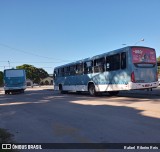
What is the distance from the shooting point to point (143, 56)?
19594 mm

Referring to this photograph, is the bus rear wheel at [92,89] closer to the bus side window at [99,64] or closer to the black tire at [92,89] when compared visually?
the black tire at [92,89]

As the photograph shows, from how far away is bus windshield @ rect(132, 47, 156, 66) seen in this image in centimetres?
1912

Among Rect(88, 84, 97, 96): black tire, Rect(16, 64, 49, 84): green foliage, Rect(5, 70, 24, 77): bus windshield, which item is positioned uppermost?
Rect(16, 64, 49, 84): green foliage

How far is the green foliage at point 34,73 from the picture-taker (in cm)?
12150

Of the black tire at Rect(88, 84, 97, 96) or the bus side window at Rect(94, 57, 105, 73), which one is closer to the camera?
the bus side window at Rect(94, 57, 105, 73)

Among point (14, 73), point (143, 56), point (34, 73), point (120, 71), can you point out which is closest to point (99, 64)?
point (120, 71)

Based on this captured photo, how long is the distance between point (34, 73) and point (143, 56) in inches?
4274

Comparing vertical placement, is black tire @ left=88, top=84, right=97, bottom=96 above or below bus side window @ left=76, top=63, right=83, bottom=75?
below

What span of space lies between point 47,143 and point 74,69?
68.3 feet

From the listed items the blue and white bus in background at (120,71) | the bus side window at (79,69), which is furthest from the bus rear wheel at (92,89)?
the bus side window at (79,69)

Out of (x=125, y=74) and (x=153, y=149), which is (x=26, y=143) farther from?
(x=125, y=74)

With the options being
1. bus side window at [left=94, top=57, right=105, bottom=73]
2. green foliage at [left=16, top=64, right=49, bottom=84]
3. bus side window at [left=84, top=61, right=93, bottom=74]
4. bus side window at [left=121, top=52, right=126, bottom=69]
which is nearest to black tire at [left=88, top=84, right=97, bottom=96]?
bus side window at [left=84, top=61, right=93, bottom=74]

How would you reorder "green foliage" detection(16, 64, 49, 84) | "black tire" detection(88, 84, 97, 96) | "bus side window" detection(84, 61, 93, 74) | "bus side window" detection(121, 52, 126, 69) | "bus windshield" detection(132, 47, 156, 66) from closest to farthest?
"bus windshield" detection(132, 47, 156, 66) → "bus side window" detection(121, 52, 126, 69) → "black tire" detection(88, 84, 97, 96) → "bus side window" detection(84, 61, 93, 74) → "green foliage" detection(16, 64, 49, 84)

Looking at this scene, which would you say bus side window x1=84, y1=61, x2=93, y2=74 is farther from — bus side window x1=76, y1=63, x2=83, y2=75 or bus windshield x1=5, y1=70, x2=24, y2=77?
bus windshield x1=5, y1=70, x2=24, y2=77
